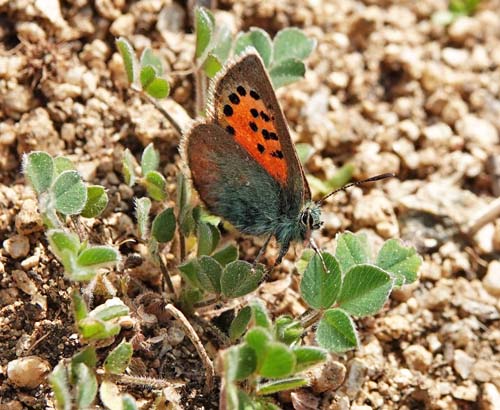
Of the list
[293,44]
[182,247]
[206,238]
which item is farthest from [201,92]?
[206,238]

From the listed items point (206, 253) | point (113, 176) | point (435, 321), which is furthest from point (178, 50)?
point (435, 321)

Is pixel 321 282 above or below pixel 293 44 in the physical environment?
below

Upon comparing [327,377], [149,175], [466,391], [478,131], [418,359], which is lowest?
[466,391]

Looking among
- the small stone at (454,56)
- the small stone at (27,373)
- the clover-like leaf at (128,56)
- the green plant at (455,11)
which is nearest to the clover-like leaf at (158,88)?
the clover-like leaf at (128,56)

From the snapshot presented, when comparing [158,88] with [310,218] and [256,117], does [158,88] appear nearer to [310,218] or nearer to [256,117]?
[256,117]

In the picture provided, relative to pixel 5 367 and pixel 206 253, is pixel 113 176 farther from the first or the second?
pixel 5 367

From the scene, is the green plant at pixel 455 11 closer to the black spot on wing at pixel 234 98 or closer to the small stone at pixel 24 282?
the black spot on wing at pixel 234 98

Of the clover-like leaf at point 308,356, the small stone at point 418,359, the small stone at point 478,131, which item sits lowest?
the small stone at point 418,359
